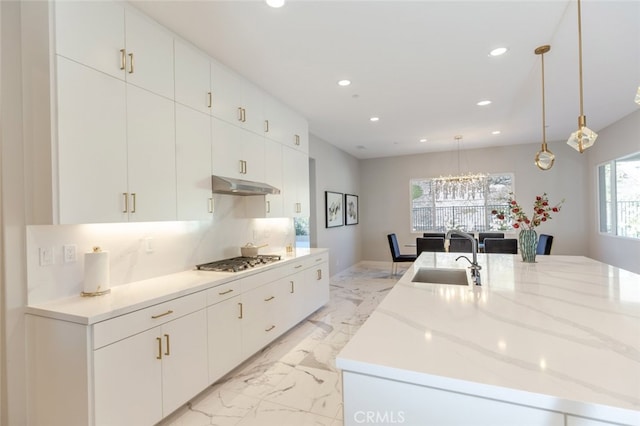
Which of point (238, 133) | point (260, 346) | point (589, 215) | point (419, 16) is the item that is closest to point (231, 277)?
point (260, 346)

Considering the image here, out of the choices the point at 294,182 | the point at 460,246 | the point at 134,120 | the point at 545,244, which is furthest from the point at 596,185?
the point at 134,120

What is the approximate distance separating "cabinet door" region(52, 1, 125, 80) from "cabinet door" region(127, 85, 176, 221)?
0.20 metres

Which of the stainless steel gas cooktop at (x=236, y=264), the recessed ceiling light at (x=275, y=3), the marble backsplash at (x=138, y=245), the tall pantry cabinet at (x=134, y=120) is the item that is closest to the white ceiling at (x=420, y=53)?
the recessed ceiling light at (x=275, y=3)

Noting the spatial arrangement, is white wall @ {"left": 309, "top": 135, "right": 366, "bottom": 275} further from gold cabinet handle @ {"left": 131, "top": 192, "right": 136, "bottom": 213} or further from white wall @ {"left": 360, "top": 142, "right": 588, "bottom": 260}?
gold cabinet handle @ {"left": 131, "top": 192, "right": 136, "bottom": 213}

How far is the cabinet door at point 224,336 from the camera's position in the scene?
2.33 metres

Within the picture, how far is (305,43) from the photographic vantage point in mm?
2596

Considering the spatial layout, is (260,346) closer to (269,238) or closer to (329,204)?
(269,238)

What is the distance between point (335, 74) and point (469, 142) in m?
4.53

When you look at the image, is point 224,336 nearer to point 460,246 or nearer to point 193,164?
point 193,164

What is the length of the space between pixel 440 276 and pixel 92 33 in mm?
2943

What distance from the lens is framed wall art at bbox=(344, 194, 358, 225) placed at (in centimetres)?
707

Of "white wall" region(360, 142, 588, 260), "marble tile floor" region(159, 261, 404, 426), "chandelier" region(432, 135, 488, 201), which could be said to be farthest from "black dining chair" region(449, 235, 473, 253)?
"marble tile floor" region(159, 261, 404, 426)
